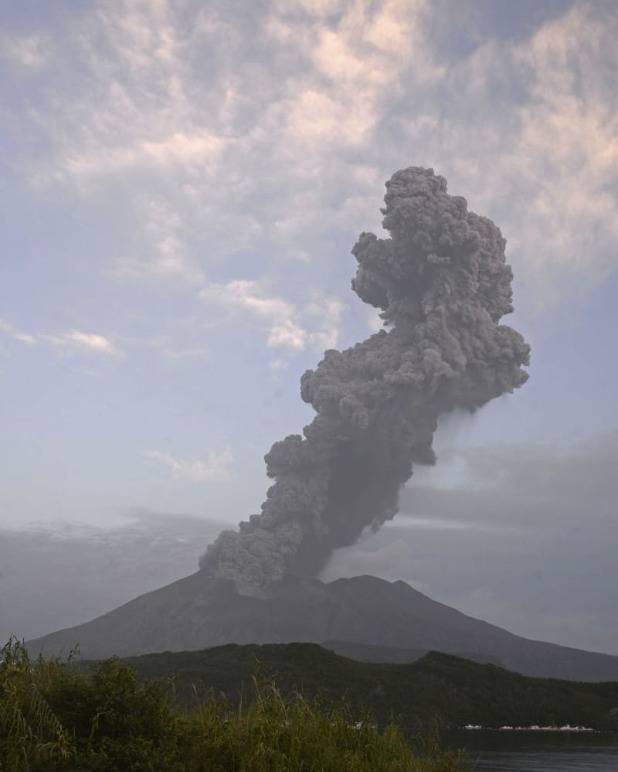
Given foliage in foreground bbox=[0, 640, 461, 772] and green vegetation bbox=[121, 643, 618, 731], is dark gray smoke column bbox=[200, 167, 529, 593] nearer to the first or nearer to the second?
green vegetation bbox=[121, 643, 618, 731]

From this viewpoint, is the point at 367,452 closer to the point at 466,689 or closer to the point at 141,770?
the point at 466,689

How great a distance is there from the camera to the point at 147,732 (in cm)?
1708

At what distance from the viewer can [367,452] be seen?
17175 centimetres

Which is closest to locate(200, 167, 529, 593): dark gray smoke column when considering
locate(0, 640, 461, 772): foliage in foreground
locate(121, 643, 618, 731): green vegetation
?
locate(121, 643, 618, 731): green vegetation

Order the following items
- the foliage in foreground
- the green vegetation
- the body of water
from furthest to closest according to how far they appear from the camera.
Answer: the green vegetation < the body of water < the foliage in foreground

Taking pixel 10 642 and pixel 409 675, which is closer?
pixel 10 642

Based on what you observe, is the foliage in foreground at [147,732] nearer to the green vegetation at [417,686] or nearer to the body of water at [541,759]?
the body of water at [541,759]

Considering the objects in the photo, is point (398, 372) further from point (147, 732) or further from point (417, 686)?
point (147, 732)

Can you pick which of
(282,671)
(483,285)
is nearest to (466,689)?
(282,671)

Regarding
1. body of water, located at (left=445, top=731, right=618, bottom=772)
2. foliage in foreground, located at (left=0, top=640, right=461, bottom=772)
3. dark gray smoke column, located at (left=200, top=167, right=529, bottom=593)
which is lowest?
body of water, located at (left=445, top=731, right=618, bottom=772)

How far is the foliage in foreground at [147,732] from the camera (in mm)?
15695

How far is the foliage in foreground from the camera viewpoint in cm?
1570

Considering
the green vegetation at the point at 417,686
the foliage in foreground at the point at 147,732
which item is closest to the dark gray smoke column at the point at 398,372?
the green vegetation at the point at 417,686

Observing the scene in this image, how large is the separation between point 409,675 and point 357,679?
12969 mm
